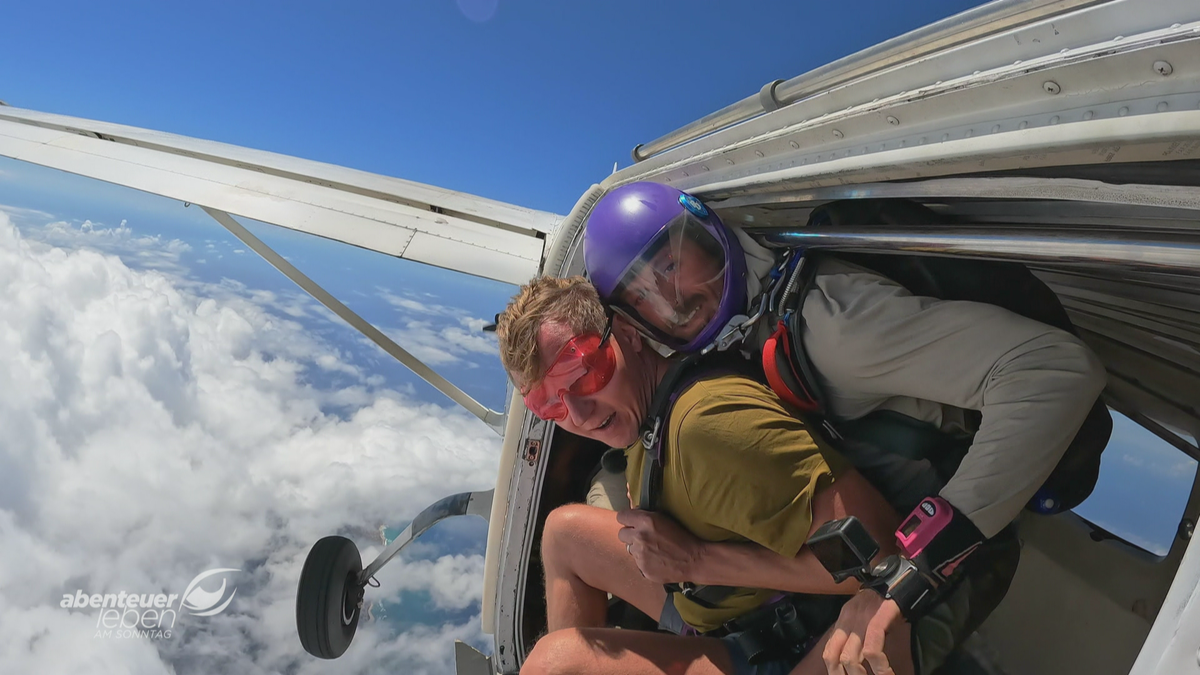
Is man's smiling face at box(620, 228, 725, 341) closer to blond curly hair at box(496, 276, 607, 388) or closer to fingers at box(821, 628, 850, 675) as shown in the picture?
blond curly hair at box(496, 276, 607, 388)

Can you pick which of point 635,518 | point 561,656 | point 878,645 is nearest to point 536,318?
point 635,518

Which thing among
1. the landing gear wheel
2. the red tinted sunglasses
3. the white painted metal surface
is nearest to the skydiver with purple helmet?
the red tinted sunglasses

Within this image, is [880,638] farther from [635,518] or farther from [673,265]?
[673,265]

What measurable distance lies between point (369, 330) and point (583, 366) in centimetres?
200

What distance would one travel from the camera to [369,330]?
3.21 meters

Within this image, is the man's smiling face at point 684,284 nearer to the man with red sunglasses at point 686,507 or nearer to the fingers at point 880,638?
the man with red sunglasses at point 686,507

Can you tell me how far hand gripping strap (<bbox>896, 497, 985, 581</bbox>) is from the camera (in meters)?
1.06

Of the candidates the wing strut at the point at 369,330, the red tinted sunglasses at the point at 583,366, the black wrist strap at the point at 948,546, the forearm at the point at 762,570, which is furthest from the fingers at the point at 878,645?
the wing strut at the point at 369,330

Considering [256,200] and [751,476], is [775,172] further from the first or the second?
[256,200]

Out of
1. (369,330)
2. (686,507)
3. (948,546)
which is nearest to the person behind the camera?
(948,546)

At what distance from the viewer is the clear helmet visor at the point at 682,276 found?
60.6 inches

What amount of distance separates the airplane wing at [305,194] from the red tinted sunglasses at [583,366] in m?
0.68

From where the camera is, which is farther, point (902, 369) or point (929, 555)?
point (902, 369)

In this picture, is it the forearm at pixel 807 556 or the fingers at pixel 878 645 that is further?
the forearm at pixel 807 556
